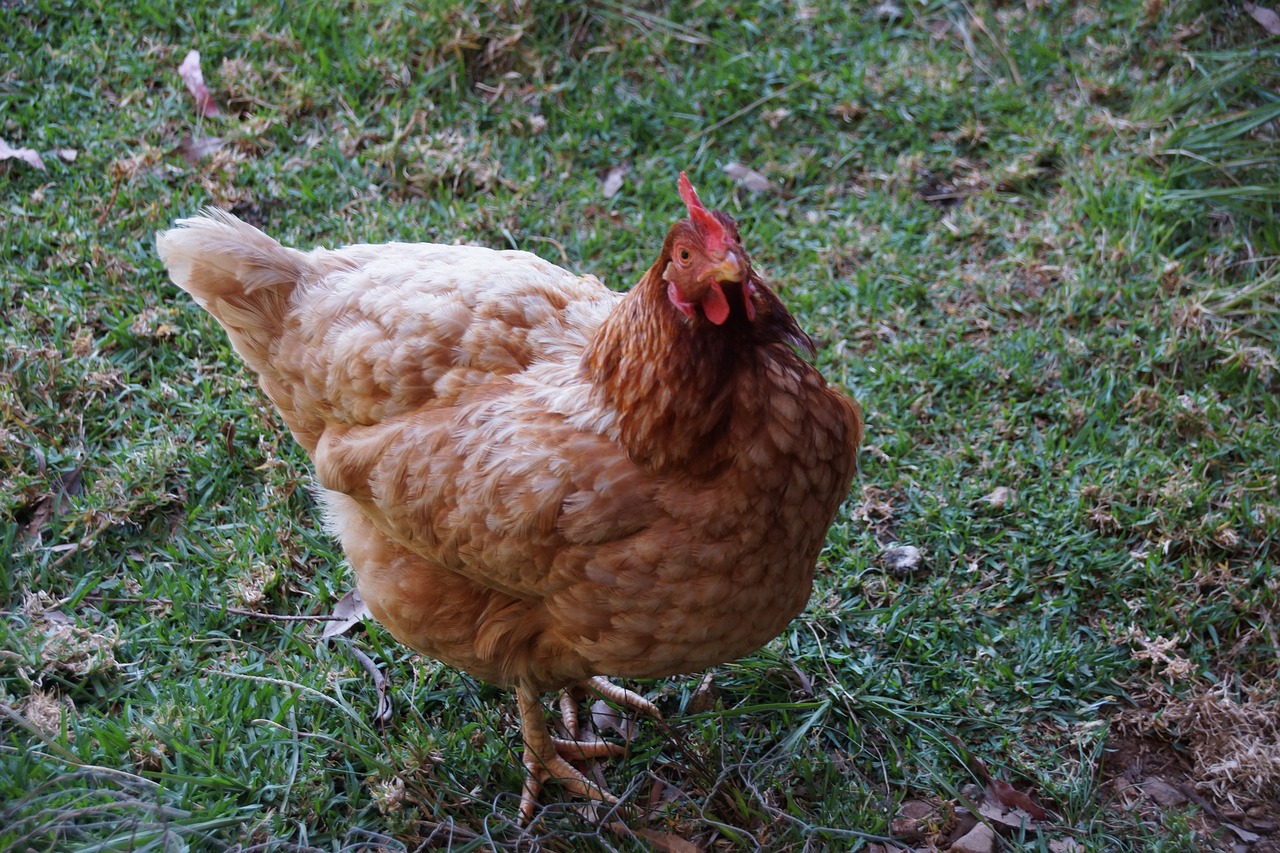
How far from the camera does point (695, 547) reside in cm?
233

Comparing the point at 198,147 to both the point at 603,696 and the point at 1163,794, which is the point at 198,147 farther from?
the point at 1163,794

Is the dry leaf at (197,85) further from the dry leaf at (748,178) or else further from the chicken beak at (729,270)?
the chicken beak at (729,270)

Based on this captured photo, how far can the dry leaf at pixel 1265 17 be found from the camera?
15.4 feet

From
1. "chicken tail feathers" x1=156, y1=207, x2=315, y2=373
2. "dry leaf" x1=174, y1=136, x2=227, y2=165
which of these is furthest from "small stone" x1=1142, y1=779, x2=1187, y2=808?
"dry leaf" x1=174, y1=136, x2=227, y2=165

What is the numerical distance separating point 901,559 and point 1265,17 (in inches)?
135

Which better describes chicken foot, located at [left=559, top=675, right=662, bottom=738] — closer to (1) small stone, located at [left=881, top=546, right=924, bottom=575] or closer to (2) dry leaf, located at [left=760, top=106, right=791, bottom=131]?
(1) small stone, located at [left=881, top=546, right=924, bottom=575]

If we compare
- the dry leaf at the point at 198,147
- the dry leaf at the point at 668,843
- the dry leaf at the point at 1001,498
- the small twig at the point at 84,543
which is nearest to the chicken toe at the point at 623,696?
the dry leaf at the point at 668,843

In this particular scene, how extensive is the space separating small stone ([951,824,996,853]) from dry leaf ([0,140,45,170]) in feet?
15.1

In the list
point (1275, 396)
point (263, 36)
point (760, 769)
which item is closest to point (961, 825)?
point (760, 769)

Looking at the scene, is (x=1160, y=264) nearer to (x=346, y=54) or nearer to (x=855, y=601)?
(x=855, y=601)

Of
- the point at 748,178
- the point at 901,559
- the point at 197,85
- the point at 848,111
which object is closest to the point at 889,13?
the point at 848,111

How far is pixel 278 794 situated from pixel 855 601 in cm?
195

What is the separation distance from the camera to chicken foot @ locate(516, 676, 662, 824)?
2902mm

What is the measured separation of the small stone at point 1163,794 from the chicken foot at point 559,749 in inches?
59.3
